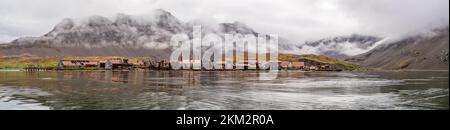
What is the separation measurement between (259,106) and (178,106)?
6942mm
